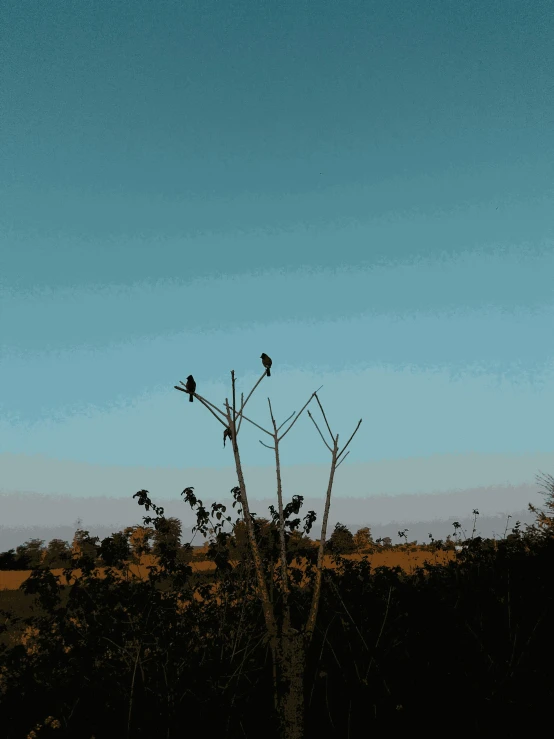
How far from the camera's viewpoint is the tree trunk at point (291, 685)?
2973mm

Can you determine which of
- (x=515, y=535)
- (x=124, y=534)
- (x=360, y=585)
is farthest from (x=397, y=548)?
(x=124, y=534)

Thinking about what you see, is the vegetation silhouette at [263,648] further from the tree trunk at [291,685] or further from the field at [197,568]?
the field at [197,568]

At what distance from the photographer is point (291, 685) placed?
3.01m

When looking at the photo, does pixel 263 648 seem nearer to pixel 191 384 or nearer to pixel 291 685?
pixel 291 685

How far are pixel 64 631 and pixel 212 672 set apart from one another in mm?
Answer: 2486

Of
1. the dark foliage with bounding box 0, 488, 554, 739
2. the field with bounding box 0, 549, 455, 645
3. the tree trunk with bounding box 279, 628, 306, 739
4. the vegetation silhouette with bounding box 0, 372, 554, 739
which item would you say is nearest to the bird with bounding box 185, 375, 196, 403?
the vegetation silhouette with bounding box 0, 372, 554, 739

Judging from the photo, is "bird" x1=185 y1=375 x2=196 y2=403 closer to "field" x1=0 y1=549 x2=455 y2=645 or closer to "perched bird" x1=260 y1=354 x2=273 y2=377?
"perched bird" x1=260 y1=354 x2=273 y2=377

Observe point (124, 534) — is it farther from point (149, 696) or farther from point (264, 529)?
point (149, 696)

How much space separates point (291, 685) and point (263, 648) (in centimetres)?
213

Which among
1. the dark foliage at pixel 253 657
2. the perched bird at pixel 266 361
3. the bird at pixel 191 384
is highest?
the perched bird at pixel 266 361

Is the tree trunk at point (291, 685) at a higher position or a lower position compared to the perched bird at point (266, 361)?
lower

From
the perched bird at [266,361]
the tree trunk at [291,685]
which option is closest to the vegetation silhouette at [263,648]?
the tree trunk at [291,685]

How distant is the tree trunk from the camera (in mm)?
2973

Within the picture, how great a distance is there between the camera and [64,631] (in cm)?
576
